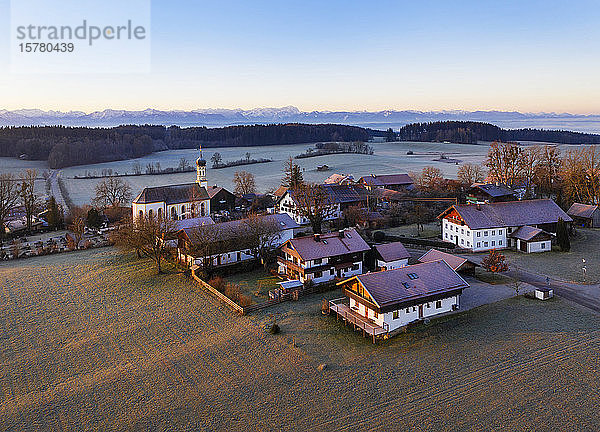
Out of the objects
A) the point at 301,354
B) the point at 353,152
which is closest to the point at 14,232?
the point at 301,354

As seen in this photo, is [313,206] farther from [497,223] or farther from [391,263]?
[497,223]

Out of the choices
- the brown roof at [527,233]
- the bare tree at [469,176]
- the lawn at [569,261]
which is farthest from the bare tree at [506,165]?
the brown roof at [527,233]

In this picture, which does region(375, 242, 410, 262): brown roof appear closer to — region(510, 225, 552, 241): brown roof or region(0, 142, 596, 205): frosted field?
region(510, 225, 552, 241): brown roof

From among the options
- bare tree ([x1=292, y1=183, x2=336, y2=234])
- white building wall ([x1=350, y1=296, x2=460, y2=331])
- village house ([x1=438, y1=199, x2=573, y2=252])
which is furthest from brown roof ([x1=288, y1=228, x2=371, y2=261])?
village house ([x1=438, y1=199, x2=573, y2=252])

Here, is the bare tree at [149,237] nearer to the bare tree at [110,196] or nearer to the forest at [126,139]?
the bare tree at [110,196]

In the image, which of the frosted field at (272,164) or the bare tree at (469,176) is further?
the frosted field at (272,164)

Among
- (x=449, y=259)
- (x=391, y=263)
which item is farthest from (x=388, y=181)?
(x=449, y=259)

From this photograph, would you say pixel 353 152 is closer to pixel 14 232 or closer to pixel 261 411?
pixel 14 232
